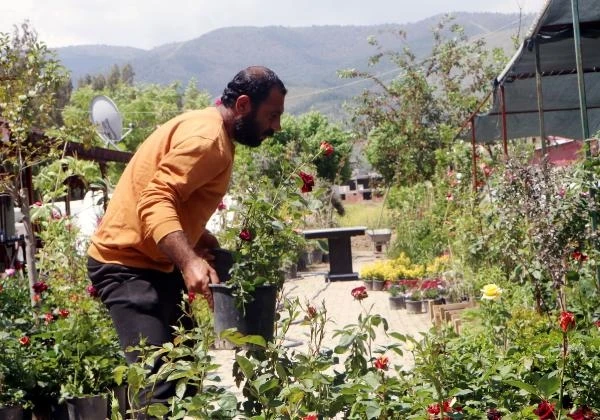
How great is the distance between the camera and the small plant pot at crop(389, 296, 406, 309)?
34.6 ft

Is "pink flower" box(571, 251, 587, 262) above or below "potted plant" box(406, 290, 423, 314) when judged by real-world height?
above

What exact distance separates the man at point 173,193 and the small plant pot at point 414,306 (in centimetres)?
703

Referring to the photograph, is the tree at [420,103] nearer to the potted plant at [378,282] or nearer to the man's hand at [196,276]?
the potted plant at [378,282]

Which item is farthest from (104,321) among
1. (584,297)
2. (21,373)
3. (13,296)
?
(584,297)

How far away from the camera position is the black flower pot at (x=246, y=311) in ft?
10.0

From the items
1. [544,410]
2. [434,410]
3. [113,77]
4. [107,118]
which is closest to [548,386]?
[544,410]

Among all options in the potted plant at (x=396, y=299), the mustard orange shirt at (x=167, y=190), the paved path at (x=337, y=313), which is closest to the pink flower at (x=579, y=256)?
the paved path at (x=337, y=313)

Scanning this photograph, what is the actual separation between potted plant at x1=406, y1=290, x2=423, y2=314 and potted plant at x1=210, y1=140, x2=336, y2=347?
683 cm

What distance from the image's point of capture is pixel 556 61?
8.51 metres

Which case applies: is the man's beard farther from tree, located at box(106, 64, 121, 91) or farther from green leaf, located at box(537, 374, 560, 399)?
tree, located at box(106, 64, 121, 91)

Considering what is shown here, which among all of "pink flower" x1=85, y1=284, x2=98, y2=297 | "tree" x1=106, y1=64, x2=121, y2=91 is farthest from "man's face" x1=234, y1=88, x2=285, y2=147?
"tree" x1=106, y1=64, x2=121, y2=91

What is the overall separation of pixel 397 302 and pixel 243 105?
25.2 feet

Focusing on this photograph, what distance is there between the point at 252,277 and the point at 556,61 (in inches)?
241

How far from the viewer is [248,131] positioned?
3143 millimetres
